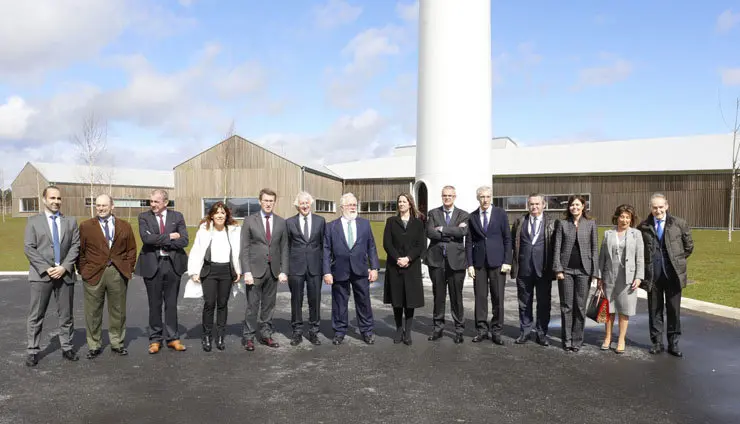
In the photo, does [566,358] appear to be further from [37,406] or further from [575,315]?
[37,406]

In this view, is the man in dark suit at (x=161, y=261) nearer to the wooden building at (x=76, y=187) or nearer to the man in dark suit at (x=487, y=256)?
the man in dark suit at (x=487, y=256)

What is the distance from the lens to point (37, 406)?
4.26 meters

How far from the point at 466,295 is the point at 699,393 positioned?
17.5 feet

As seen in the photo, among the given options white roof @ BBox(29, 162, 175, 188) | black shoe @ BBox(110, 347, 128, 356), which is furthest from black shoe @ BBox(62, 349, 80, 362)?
white roof @ BBox(29, 162, 175, 188)

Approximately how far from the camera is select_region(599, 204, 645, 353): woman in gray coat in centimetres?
582

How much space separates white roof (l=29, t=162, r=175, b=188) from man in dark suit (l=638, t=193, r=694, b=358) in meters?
42.9

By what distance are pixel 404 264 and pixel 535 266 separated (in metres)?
1.63

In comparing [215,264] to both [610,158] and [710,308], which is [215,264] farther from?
[610,158]

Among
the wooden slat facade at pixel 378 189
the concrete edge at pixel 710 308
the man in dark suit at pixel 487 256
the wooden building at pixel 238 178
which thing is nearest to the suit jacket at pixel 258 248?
the man in dark suit at pixel 487 256

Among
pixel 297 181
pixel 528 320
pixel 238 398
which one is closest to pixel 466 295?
pixel 528 320

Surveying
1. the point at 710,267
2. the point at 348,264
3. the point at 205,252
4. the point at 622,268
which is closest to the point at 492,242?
the point at 622,268

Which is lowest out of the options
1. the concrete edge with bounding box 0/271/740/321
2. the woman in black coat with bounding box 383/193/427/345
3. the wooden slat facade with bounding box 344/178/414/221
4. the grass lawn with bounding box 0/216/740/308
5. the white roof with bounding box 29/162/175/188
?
the grass lawn with bounding box 0/216/740/308

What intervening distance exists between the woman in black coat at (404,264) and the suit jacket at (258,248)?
1421 millimetres

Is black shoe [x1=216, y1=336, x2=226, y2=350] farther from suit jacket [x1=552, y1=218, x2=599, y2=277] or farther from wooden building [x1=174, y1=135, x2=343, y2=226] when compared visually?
wooden building [x1=174, y1=135, x2=343, y2=226]
